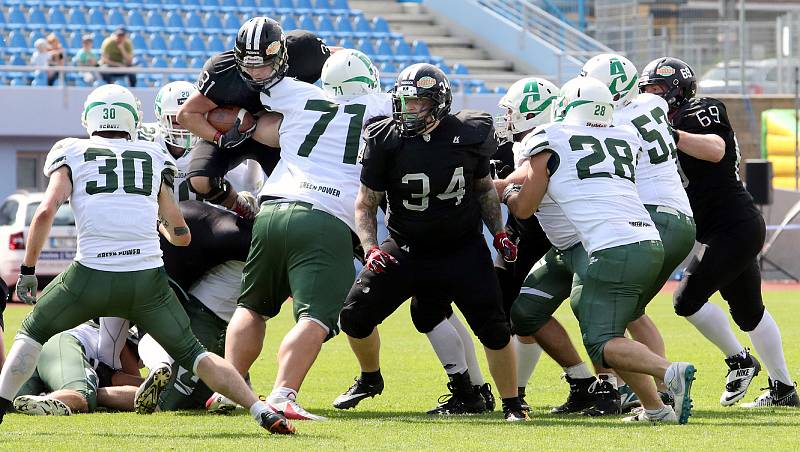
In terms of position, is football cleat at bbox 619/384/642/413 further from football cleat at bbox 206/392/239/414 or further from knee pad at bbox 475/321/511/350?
football cleat at bbox 206/392/239/414

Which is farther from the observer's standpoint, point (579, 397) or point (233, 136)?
point (579, 397)

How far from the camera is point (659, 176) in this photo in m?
6.78

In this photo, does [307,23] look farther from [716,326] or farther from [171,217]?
[171,217]

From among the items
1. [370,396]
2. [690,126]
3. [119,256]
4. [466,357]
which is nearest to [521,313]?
→ [466,357]

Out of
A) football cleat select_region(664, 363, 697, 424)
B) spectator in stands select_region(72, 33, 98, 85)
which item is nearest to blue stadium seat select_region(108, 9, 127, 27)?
spectator in stands select_region(72, 33, 98, 85)

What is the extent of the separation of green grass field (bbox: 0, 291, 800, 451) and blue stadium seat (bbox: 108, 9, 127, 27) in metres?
13.7

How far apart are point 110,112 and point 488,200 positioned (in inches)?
72.5

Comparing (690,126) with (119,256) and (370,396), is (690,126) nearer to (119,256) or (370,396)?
(370,396)

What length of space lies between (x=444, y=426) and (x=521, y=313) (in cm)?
86

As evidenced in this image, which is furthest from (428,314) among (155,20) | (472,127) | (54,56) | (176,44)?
(155,20)

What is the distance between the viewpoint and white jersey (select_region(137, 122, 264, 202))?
300 inches

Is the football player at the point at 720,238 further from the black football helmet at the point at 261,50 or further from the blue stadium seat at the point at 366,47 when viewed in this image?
the blue stadium seat at the point at 366,47

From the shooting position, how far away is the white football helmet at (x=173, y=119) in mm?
7605

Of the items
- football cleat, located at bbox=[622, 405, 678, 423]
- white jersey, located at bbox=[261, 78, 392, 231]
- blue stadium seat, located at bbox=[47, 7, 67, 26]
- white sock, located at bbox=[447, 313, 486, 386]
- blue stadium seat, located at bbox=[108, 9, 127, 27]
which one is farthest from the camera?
blue stadium seat, located at bbox=[108, 9, 127, 27]
